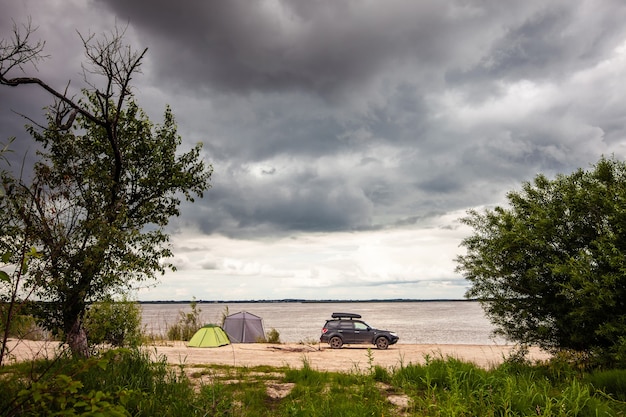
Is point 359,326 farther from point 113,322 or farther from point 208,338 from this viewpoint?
point 113,322

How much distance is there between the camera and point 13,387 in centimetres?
477

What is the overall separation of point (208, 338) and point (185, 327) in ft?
13.6

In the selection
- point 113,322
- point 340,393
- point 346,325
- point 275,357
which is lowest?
point 275,357

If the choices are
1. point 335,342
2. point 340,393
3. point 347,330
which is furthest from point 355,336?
point 340,393

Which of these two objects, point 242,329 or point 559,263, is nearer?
point 559,263

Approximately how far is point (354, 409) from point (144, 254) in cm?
738

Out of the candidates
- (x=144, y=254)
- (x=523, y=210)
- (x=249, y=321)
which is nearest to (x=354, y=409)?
(x=144, y=254)

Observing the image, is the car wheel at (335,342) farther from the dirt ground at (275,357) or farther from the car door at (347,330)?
the dirt ground at (275,357)

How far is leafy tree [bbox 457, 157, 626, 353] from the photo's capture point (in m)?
9.49

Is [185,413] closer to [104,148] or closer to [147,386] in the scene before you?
[147,386]

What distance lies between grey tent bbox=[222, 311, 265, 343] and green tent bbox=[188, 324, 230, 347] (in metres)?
4.26

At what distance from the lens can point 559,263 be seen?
33.9ft

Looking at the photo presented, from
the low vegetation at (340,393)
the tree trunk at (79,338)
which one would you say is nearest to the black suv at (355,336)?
the tree trunk at (79,338)

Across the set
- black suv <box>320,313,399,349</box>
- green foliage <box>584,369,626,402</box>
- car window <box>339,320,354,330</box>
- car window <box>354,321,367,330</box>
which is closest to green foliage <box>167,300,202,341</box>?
black suv <box>320,313,399,349</box>
